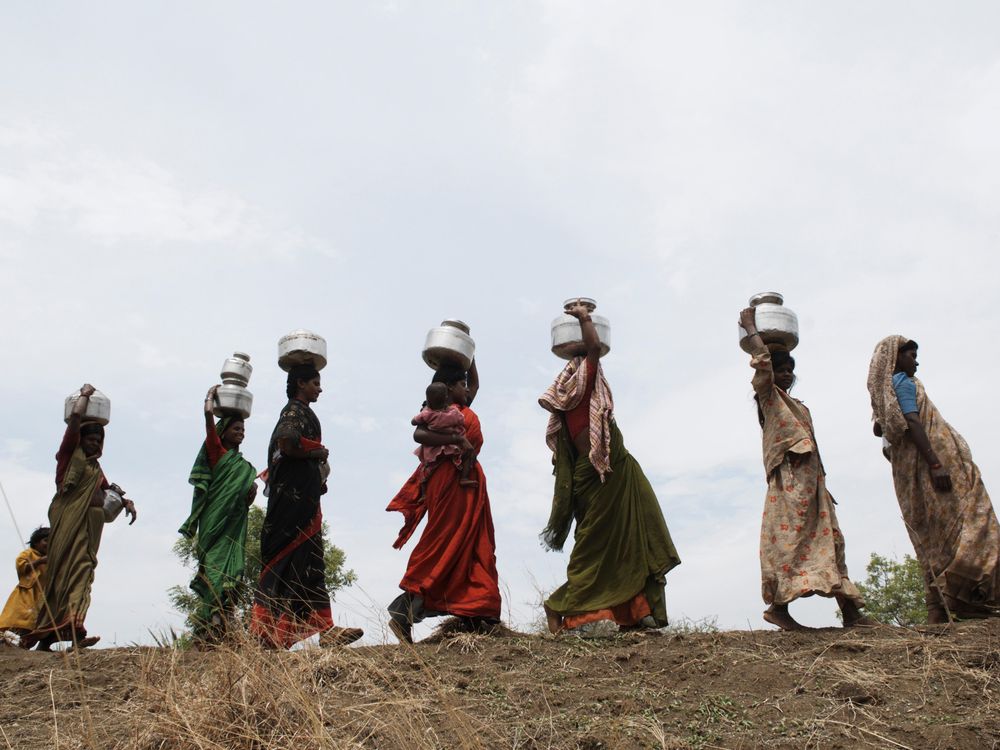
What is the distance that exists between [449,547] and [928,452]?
10.5 feet

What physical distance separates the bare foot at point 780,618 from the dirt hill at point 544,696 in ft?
1.33

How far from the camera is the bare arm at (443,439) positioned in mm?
6570

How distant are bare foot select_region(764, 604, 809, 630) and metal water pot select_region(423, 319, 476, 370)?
2.59 meters

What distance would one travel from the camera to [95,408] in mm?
8094

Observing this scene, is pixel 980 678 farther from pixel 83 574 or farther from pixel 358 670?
pixel 83 574

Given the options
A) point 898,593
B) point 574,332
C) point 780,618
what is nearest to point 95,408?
point 574,332

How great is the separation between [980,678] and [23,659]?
211 inches

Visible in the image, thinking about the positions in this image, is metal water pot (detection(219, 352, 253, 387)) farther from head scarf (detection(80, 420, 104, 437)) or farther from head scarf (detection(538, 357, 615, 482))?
head scarf (detection(538, 357, 615, 482))

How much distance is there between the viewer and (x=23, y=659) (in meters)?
6.17

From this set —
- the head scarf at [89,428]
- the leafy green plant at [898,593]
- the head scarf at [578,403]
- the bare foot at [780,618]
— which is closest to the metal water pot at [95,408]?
the head scarf at [89,428]

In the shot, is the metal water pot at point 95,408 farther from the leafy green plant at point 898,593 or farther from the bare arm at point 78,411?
the leafy green plant at point 898,593

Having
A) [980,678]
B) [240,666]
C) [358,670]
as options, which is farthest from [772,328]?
[240,666]

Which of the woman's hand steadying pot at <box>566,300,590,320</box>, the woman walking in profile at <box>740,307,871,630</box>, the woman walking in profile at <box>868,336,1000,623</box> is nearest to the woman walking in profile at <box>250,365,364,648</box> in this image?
the woman's hand steadying pot at <box>566,300,590,320</box>

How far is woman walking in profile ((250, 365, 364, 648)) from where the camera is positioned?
6277mm
